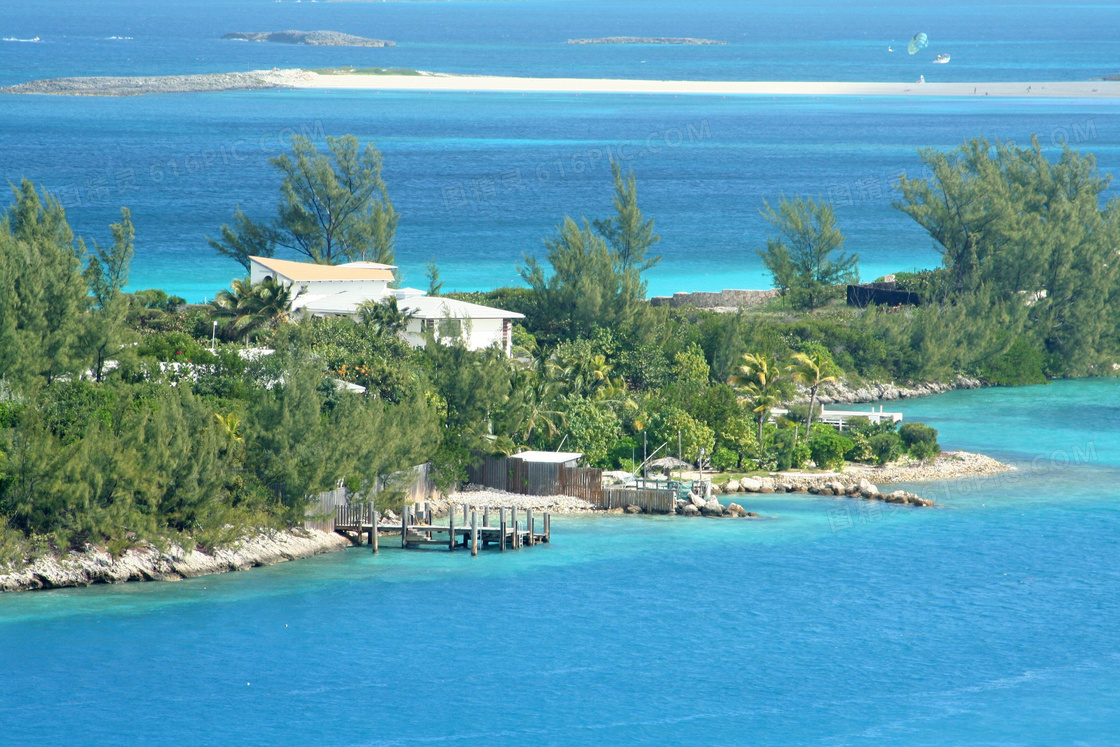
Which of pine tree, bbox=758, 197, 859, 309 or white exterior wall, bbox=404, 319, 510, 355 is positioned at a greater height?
pine tree, bbox=758, 197, 859, 309

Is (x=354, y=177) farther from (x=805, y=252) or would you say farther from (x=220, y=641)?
(x=220, y=641)

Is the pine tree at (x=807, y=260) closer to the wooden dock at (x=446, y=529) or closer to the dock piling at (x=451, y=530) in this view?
the wooden dock at (x=446, y=529)

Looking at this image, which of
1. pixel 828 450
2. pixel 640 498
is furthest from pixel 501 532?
pixel 828 450

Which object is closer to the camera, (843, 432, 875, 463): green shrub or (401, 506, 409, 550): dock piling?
(401, 506, 409, 550): dock piling

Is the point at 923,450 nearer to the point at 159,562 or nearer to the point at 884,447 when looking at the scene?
the point at 884,447

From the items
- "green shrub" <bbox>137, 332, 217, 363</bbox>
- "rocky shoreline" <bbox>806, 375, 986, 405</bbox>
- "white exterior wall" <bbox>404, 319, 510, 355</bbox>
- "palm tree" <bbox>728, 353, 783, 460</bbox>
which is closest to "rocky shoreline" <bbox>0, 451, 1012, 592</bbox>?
"palm tree" <bbox>728, 353, 783, 460</bbox>

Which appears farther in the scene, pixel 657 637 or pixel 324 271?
pixel 324 271

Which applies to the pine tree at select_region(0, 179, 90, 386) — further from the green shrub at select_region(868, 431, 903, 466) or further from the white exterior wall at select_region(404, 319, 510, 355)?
the green shrub at select_region(868, 431, 903, 466)
